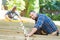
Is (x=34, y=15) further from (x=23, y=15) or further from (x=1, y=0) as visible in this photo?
(x=1, y=0)

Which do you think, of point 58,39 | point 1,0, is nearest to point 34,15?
point 58,39

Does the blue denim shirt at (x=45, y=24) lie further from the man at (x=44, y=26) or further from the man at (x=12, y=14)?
the man at (x=12, y=14)

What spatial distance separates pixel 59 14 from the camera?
17828mm

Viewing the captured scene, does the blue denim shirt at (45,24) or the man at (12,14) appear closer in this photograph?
the blue denim shirt at (45,24)

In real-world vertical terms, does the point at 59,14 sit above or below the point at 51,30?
below

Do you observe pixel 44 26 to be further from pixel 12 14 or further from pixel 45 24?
pixel 12 14

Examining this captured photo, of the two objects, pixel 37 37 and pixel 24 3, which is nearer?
pixel 37 37

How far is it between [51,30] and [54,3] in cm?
1230

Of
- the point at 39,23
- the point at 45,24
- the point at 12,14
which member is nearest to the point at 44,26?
the point at 45,24

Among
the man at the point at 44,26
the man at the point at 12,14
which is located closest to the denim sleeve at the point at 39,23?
the man at the point at 44,26

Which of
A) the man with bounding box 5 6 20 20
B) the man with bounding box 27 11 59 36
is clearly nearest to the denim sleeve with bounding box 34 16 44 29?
the man with bounding box 27 11 59 36

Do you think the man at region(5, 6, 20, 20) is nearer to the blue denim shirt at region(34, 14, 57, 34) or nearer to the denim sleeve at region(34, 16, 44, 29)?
the blue denim shirt at region(34, 14, 57, 34)

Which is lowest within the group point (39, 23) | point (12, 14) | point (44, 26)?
point (12, 14)

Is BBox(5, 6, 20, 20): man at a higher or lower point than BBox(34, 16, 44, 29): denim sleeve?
lower
